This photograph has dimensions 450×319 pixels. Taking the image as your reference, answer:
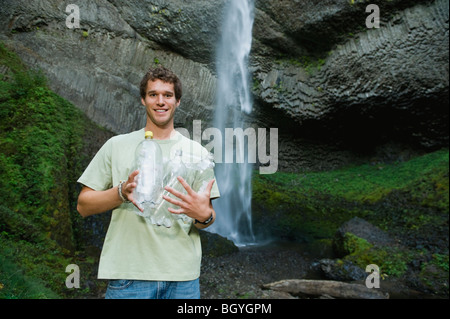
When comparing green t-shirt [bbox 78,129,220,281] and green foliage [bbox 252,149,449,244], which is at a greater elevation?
green foliage [bbox 252,149,449,244]

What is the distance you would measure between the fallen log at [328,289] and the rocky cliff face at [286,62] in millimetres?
4302

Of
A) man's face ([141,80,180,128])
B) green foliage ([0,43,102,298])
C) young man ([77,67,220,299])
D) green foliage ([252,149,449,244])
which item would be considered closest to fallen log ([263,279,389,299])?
green foliage ([0,43,102,298])

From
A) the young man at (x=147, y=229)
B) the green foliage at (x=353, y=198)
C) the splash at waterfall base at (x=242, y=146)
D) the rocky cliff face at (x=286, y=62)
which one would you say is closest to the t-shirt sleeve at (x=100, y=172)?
the young man at (x=147, y=229)

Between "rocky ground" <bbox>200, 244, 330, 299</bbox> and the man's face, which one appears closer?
the man's face

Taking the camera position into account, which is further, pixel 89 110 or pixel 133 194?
pixel 89 110

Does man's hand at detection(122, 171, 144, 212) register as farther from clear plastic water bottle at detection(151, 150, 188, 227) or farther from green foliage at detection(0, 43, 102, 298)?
green foliage at detection(0, 43, 102, 298)

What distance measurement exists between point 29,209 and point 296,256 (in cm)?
525

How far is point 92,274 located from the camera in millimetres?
4691

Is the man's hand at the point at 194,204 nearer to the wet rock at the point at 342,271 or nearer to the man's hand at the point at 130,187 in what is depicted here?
the man's hand at the point at 130,187

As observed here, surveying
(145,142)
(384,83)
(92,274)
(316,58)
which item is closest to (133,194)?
(145,142)

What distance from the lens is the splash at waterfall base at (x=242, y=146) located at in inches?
426

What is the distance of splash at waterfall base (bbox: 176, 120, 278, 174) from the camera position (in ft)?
35.5

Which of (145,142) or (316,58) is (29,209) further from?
(316,58)

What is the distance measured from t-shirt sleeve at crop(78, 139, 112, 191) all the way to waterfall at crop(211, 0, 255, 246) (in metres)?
6.69
